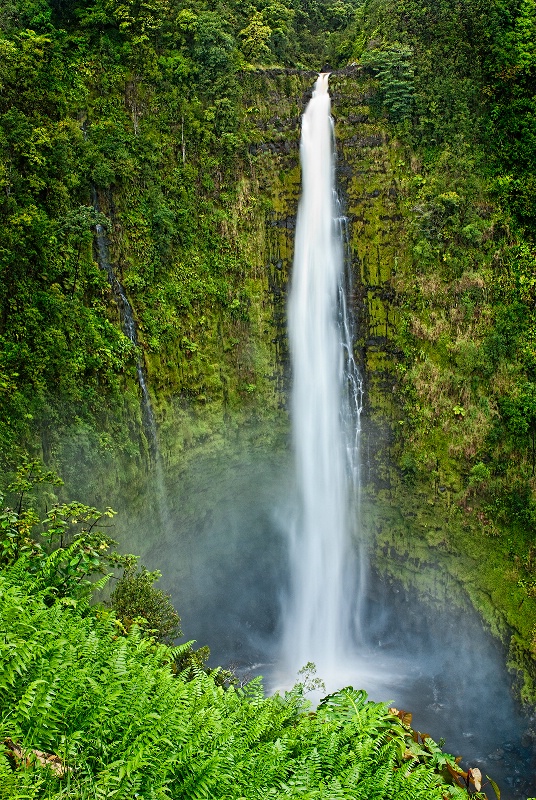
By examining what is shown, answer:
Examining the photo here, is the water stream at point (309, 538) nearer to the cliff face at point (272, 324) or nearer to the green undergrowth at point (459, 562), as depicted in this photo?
the cliff face at point (272, 324)

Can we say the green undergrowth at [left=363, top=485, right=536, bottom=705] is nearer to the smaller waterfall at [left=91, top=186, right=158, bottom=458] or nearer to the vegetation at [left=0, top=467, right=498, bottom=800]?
the smaller waterfall at [left=91, top=186, right=158, bottom=458]

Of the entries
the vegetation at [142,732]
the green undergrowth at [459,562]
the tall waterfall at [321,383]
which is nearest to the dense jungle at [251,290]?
the green undergrowth at [459,562]

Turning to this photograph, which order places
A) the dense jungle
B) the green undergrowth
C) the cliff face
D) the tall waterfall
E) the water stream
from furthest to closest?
1. the tall waterfall
2. the water stream
3. the cliff face
4. the green undergrowth
5. the dense jungle

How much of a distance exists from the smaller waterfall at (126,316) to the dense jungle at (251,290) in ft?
0.25

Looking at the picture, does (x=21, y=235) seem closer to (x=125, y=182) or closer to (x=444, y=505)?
(x=125, y=182)

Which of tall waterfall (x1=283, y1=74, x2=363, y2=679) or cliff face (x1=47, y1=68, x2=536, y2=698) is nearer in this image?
cliff face (x1=47, y1=68, x2=536, y2=698)

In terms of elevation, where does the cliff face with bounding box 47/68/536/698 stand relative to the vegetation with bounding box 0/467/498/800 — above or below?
above

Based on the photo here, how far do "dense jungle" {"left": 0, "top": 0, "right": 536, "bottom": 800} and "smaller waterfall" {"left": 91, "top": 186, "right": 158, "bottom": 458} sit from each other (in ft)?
0.25

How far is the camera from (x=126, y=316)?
613 inches

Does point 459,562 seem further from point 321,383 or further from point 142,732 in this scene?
point 142,732

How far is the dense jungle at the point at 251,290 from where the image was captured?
1391 cm

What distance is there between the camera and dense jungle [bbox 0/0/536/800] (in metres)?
13.9

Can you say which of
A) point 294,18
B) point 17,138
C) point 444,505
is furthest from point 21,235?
point 294,18

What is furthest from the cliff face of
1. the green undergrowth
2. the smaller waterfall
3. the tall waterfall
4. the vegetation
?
the vegetation
